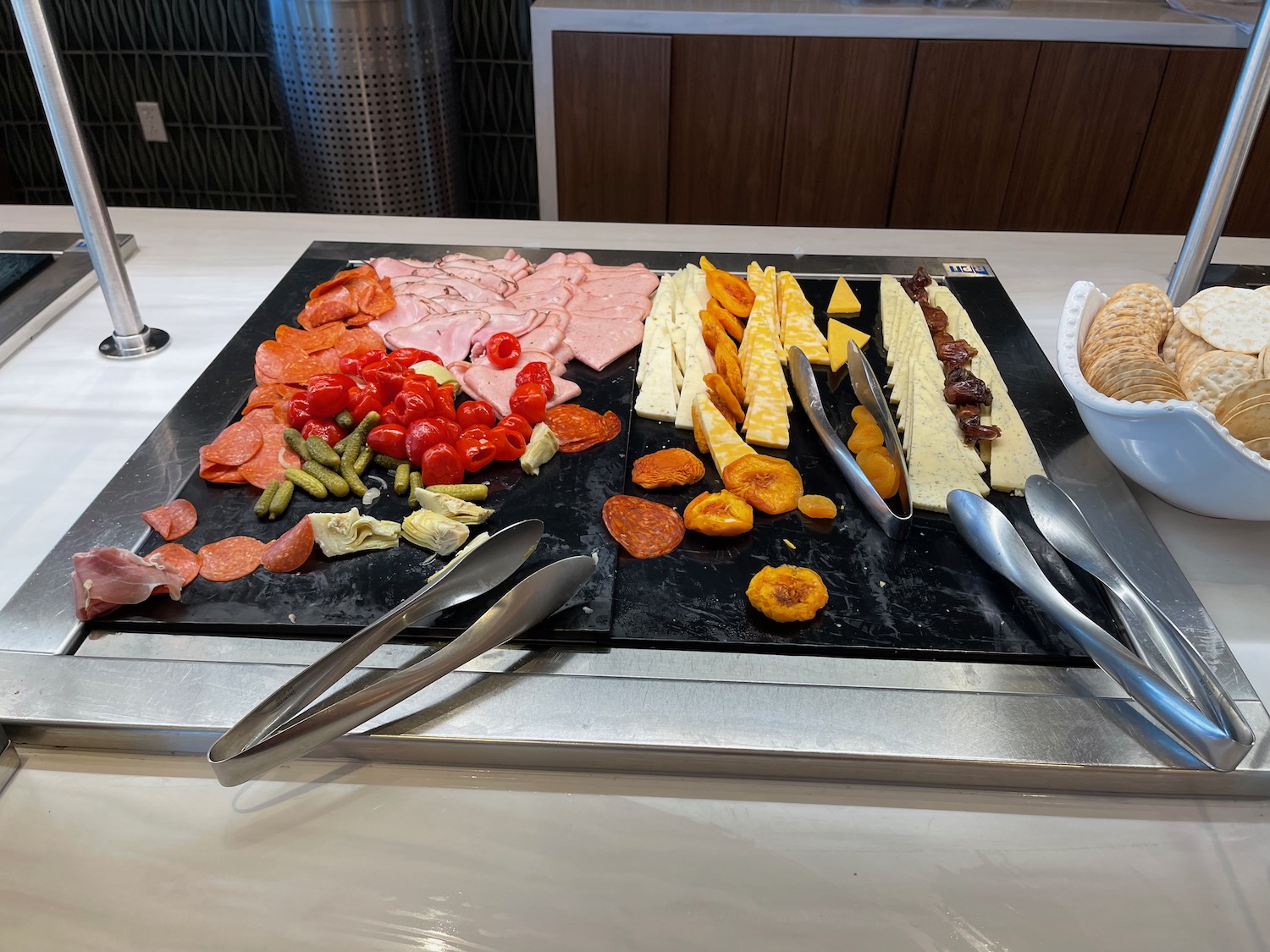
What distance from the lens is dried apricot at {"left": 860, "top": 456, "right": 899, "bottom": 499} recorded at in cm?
94

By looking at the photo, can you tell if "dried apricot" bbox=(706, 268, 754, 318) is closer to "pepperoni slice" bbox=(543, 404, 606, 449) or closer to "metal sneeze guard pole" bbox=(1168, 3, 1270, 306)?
"pepperoni slice" bbox=(543, 404, 606, 449)

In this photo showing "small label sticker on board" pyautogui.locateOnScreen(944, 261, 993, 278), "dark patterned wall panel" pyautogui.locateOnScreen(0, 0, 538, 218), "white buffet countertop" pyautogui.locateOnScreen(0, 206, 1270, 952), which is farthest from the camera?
"dark patterned wall panel" pyautogui.locateOnScreen(0, 0, 538, 218)

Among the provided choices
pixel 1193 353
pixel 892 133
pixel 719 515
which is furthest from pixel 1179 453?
pixel 892 133

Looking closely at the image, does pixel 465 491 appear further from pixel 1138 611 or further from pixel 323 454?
pixel 1138 611

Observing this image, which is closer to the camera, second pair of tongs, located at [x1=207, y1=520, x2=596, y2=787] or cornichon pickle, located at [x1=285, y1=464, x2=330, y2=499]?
second pair of tongs, located at [x1=207, y1=520, x2=596, y2=787]

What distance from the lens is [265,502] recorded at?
0.92m

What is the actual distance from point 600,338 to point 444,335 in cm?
22

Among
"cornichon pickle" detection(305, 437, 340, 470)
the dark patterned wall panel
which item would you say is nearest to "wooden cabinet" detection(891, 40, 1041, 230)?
the dark patterned wall panel

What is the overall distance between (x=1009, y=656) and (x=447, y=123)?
2.49 meters

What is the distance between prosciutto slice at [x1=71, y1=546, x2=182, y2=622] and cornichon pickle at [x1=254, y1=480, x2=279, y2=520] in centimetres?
13

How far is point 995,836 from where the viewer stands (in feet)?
2.15

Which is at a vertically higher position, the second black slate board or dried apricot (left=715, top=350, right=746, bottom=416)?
dried apricot (left=715, top=350, right=746, bottom=416)

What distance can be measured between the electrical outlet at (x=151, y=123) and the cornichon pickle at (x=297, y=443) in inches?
117

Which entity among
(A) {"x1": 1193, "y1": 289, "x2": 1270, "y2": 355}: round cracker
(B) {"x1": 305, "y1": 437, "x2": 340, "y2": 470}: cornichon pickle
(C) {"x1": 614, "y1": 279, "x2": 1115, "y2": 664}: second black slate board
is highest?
(A) {"x1": 1193, "y1": 289, "x2": 1270, "y2": 355}: round cracker
